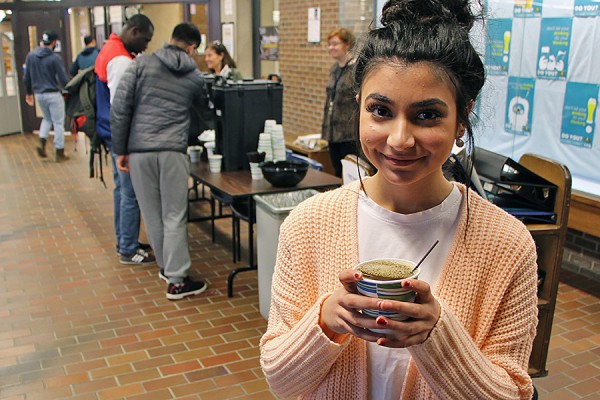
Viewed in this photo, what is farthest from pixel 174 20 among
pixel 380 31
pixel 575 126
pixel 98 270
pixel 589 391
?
pixel 380 31

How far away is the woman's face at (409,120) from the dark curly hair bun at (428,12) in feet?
0.38

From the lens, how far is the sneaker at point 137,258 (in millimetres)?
5367

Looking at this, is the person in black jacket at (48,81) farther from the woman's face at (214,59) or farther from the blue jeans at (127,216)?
the blue jeans at (127,216)

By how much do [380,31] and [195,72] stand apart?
3.46 metres

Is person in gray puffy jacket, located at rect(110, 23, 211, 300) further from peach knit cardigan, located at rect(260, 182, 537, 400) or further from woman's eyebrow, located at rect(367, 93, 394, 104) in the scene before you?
woman's eyebrow, located at rect(367, 93, 394, 104)

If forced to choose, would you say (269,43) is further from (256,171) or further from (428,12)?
(428,12)

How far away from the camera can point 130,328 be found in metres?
4.20


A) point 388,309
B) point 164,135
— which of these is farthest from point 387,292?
point 164,135

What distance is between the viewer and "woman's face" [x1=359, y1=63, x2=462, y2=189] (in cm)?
113

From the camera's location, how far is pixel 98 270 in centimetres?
523

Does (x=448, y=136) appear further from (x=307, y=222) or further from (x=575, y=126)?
(x=575, y=126)

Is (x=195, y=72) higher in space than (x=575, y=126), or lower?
higher

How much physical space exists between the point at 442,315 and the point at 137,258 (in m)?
4.58

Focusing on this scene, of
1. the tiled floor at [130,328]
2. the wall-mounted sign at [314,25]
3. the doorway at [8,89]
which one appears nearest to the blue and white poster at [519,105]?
the tiled floor at [130,328]
